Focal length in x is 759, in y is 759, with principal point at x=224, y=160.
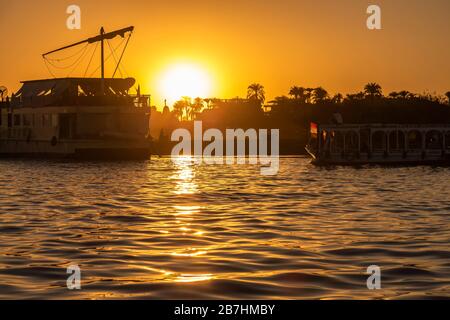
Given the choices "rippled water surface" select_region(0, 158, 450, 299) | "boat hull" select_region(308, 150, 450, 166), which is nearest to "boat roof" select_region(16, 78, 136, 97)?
"boat hull" select_region(308, 150, 450, 166)

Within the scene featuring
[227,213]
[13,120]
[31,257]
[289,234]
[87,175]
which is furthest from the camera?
[13,120]

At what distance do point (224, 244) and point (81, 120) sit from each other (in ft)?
199

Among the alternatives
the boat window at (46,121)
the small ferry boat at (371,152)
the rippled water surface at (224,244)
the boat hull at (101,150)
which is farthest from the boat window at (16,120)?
the rippled water surface at (224,244)

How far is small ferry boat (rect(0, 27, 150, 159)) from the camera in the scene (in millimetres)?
73438

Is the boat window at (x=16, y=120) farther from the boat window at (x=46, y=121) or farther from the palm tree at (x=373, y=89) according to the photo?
the palm tree at (x=373, y=89)

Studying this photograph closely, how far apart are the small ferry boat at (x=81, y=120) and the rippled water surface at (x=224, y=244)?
38.1 m

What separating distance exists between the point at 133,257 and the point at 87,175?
118 feet

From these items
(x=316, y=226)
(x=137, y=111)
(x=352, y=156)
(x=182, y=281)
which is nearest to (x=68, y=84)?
(x=137, y=111)

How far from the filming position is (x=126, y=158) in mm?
74000

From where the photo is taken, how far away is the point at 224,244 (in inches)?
703

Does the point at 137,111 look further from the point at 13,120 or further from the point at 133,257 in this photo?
the point at 133,257

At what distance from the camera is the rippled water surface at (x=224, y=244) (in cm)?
1266

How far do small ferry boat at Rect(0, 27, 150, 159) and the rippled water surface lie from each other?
1499 inches

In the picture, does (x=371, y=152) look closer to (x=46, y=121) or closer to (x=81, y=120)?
(x=81, y=120)
